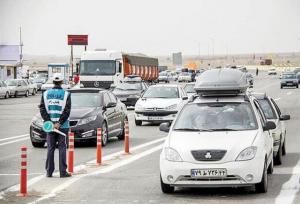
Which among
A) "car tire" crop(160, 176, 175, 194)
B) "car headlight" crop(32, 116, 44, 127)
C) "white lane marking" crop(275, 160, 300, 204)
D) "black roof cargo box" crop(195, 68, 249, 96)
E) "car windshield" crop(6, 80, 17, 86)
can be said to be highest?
"black roof cargo box" crop(195, 68, 249, 96)

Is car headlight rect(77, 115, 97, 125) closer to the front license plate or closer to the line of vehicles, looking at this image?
the line of vehicles

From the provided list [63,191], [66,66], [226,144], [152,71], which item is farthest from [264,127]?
[66,66]

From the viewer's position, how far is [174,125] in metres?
12.3

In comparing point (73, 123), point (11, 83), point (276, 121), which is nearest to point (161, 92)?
point (73, 123)

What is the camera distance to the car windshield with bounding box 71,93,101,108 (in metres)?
21.2

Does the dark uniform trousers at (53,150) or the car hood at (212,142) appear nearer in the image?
the car hood at (212,142)

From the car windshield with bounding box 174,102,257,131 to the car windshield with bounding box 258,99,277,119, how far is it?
3594 millimetres

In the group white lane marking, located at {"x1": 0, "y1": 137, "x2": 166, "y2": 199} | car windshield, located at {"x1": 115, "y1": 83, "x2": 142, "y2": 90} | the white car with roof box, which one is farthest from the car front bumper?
car windshield, located at {"x1": 115, "y1": 83, "x2": 142, "y2": 90}

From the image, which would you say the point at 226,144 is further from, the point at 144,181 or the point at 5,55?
the point at 5,55

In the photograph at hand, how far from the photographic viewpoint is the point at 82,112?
2041 centimetres

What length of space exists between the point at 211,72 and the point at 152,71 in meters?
59.2

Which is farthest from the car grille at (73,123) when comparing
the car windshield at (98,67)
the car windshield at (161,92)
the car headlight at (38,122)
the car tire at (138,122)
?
the car windshield at (98,67)

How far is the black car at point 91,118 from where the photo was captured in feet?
65.6

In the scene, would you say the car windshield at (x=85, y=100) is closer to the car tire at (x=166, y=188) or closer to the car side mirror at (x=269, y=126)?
the car side mirror at (x=269, y=126)
